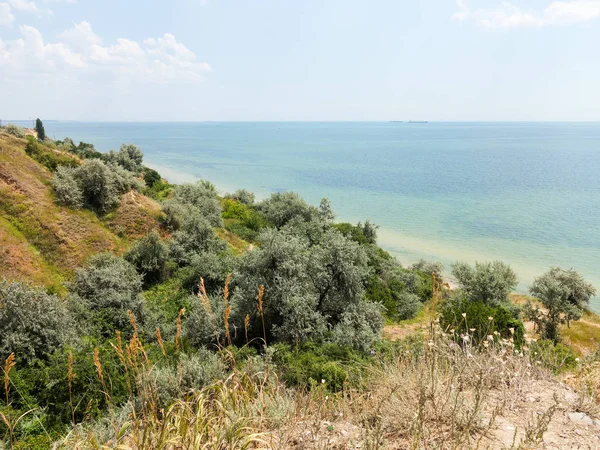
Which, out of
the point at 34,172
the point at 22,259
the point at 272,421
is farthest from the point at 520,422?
the point at 34,172

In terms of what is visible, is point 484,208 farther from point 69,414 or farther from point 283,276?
point 69,414

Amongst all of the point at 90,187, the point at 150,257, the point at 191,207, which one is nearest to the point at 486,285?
the point at 150,257

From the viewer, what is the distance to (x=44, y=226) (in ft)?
63.2

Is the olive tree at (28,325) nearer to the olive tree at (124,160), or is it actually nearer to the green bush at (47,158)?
the green bush at (47,158)

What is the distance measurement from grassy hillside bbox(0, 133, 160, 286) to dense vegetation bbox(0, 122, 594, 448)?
82 cm

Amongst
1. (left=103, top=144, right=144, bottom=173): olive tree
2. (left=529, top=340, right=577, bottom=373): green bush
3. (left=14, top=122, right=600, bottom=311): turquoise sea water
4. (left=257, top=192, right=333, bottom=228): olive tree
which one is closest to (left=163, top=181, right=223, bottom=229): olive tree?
(left=257, top=192, right=333, bottom=228): olive tree

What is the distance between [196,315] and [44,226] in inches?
508

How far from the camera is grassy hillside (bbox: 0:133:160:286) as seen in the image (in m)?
17.3

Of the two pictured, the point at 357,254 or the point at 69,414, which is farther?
the point at 357,254

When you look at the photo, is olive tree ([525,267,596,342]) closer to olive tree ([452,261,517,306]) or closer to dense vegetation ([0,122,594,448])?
dense vegetation ([0,122,594,448])

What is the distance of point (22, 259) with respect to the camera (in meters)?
17.1

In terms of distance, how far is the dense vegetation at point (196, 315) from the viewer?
650 centimetres

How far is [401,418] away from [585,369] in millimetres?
3149

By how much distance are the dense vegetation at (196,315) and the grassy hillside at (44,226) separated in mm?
→ 825
